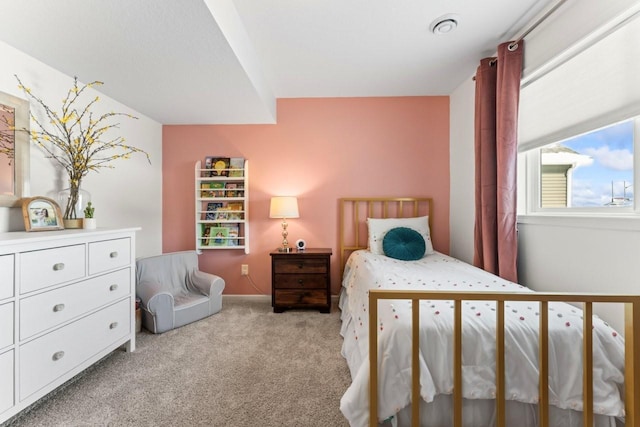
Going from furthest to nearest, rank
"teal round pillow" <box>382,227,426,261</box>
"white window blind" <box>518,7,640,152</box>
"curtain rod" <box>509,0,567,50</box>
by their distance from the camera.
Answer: "teal round pillow" <box>382,227,426,261</box>
"curtain rod" <box>509,0,567,50</box>
"white window blind" <box>518,7,640,152</box>

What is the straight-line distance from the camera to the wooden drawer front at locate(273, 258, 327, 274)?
2684 mm

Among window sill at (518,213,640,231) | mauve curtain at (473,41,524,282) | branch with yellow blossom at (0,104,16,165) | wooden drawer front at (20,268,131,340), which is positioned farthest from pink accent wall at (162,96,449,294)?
branch with yellow blossom at (0,104,16,165)

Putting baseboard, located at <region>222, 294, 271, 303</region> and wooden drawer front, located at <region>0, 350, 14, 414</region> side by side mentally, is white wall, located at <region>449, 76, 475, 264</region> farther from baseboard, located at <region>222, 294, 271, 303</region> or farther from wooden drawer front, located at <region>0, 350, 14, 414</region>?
wooden drawer front, located at <region>0, 350, 14, 414</region>

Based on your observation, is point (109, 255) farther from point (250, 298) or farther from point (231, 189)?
point (250, 298)

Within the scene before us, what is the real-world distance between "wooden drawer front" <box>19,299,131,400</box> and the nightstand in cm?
123

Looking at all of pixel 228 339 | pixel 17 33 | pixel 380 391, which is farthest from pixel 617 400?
pixel 17 33

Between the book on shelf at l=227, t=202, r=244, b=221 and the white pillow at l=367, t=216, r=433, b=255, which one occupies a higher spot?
the book on shelf at l=227, t=202, r=244, b=221

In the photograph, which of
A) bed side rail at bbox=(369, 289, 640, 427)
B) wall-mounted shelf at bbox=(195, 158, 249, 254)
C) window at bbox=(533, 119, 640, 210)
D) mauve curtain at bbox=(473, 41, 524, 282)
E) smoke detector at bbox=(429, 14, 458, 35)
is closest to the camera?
bed side rail at bbox=(369, 289, 640, 427)

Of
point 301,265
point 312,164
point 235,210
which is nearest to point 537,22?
point 312,164

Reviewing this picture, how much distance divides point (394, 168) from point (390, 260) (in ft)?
3.80

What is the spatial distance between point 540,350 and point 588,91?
1475 millimetres

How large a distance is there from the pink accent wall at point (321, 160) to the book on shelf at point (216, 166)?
0.23 ft

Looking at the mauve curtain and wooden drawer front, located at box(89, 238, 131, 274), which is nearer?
wooden drawer front, located at box(89, 238, 131, 274)

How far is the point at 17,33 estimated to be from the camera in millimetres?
1512
